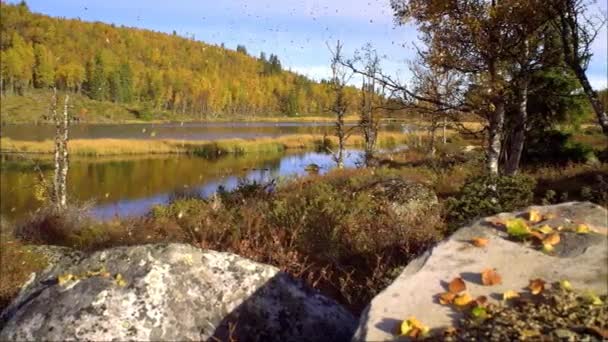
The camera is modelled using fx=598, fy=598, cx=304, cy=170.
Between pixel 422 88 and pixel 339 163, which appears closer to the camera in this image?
pixel 422 88

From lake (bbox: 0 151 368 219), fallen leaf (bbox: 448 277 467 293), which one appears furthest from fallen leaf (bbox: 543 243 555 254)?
lake (bbox: 0 151 368 219)

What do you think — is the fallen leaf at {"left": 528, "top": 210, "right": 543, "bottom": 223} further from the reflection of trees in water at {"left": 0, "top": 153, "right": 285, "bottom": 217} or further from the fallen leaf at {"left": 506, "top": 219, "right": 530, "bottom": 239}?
the reflection of trees in water at {"left": 0, "top": 153, "right": 285, "bottom": 217}

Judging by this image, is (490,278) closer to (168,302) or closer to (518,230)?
(518,230)

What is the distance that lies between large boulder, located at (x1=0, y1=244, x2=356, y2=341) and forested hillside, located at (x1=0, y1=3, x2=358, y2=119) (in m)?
110

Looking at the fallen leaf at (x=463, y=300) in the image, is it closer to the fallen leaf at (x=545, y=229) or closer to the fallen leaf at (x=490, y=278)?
the fallen leaf at (x=490, y=278)

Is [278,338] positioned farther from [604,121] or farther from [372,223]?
[604,121]

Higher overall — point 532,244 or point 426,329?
point 532,244

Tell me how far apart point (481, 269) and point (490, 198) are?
658 cm

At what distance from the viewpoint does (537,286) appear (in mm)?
2854

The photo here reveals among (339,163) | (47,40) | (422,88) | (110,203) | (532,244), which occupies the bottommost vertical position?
(110,203)

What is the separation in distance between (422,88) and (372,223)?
6.06 m

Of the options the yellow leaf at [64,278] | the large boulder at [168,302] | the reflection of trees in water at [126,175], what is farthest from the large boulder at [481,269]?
the reflection of trees in water at [126,175]

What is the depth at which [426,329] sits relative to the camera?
264 cm

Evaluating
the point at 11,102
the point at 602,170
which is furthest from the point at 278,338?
the point at 11,102
